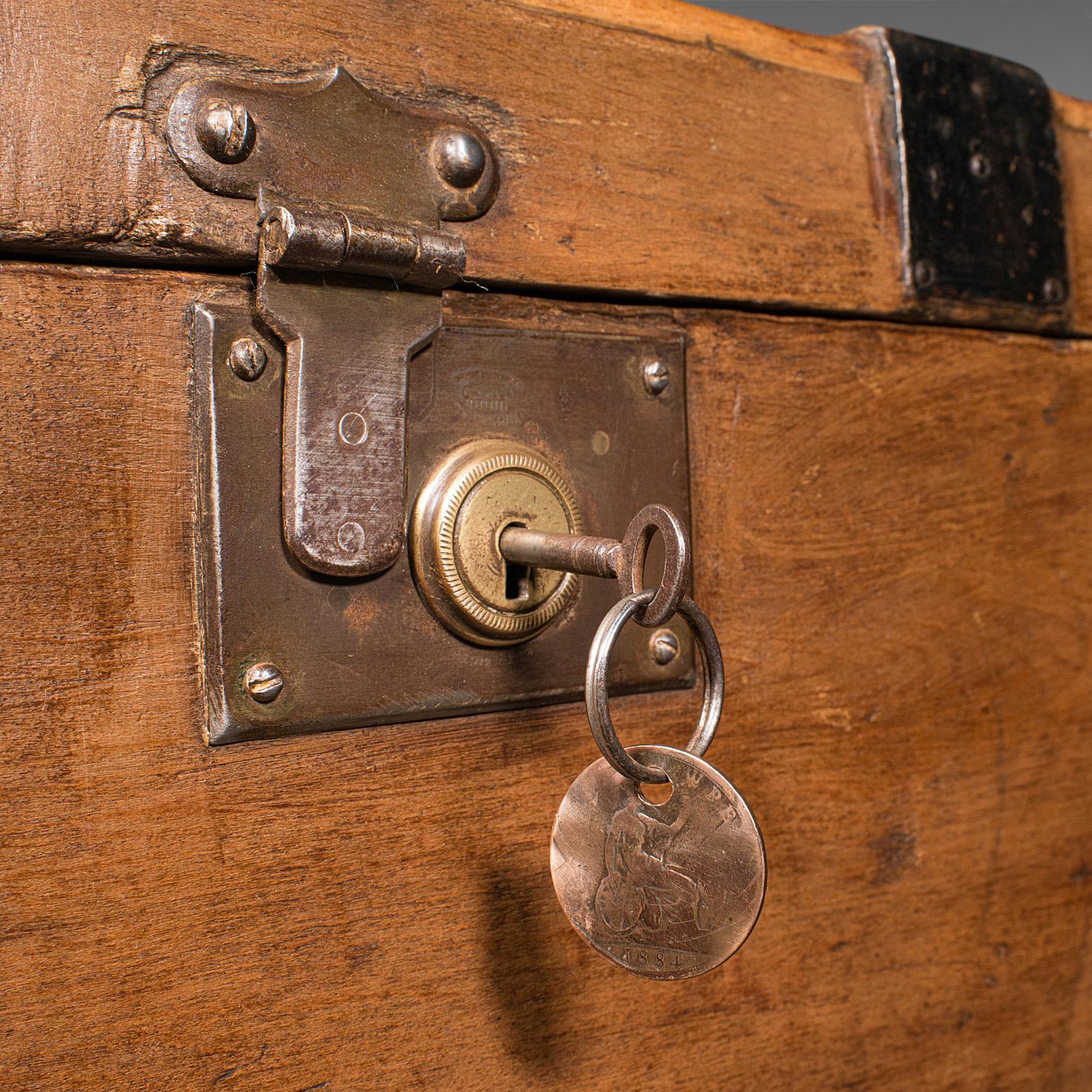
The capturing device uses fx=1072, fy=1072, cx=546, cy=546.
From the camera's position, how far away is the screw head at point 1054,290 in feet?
2.34

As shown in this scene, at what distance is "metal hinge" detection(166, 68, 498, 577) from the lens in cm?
45

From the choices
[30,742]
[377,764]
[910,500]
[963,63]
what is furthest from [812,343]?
[30,742]

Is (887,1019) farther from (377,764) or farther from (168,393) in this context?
(168,393)

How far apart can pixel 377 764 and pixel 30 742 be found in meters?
0.15

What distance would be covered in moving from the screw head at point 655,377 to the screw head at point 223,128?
231mm

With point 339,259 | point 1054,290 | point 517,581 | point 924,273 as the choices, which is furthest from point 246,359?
point 1054,290

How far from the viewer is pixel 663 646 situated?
58 cm

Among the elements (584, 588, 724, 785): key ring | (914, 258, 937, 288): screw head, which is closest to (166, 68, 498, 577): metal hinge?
(584, 588, 724, 785): key ring

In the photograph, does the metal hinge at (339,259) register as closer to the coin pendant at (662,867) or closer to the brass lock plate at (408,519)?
the brass lock plate at (408,519)

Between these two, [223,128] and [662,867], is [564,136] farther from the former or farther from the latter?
[662,867]

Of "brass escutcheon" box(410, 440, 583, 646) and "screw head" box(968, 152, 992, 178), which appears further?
"screw head" box(968, 152, 992, 178)

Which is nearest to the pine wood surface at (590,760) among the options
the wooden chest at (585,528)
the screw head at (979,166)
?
the wooden chest at (585,528)

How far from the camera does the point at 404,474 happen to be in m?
0.49

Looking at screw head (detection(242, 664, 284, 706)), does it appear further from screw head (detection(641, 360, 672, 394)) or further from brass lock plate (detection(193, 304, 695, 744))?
screw head (detection(641, 360, 672, 394))
